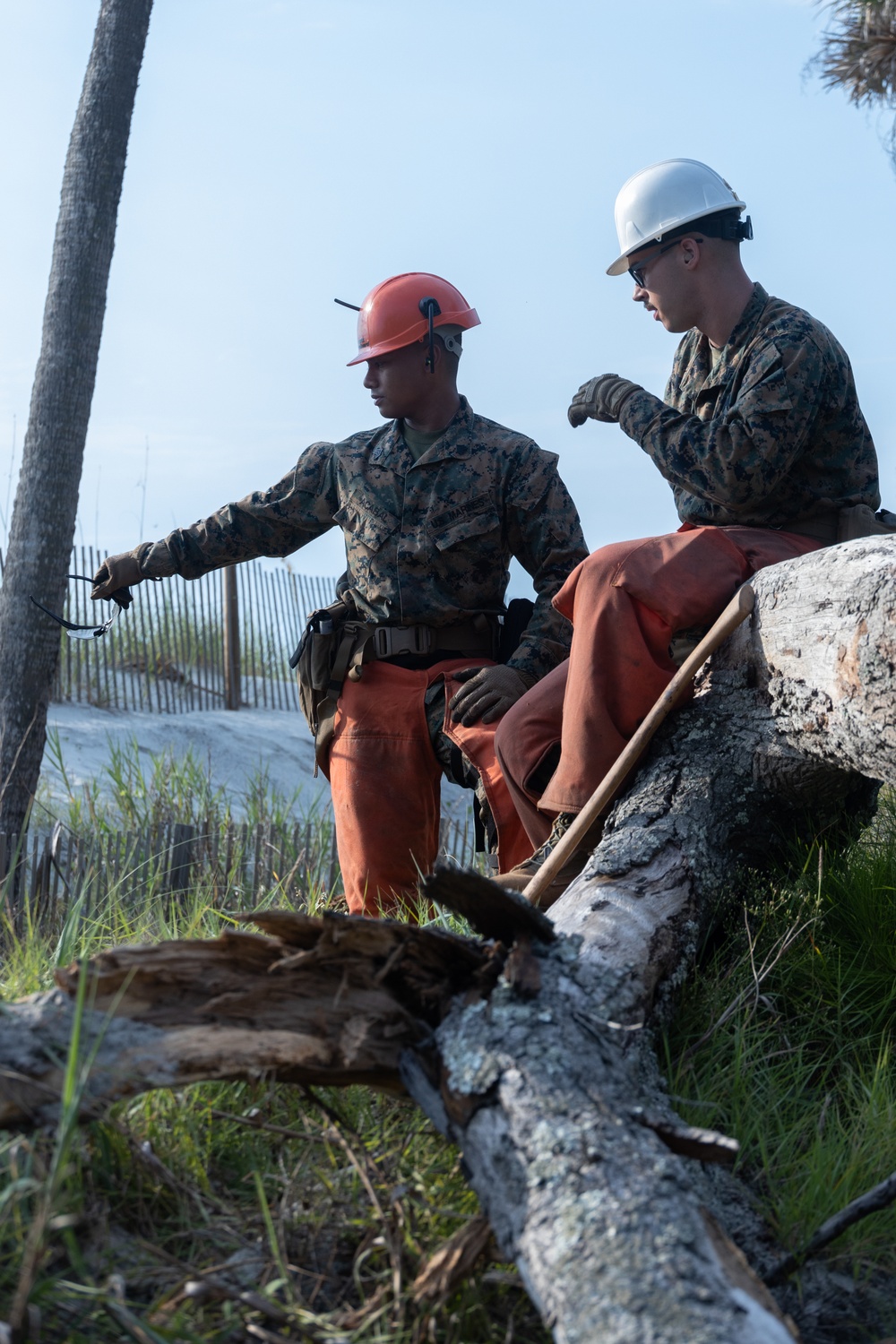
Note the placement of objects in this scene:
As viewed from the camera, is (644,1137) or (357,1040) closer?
(644,1137)

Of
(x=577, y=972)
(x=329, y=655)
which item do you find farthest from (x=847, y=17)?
(x=577, y=972)

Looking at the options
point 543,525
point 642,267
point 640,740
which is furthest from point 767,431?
point 543,525

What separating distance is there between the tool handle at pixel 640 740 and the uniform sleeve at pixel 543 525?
1126 mm

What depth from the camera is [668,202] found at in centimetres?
353

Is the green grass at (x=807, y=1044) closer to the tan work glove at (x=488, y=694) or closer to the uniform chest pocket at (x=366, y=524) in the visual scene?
the tan work glove at (x=488, y=694)

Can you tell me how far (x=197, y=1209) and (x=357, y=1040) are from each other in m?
0.39

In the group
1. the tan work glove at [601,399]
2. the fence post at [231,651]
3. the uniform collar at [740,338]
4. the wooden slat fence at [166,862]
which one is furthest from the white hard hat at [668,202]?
the fence post at [231,651]

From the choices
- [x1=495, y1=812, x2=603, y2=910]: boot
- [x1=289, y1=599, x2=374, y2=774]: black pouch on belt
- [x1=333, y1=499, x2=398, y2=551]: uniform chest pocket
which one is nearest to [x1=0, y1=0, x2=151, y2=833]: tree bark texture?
[x1=289, y1=599, x2=374, y2=774]: black pouch on belt

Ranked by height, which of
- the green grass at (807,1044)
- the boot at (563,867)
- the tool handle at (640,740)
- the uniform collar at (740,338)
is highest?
the uniform collar at (740,338)

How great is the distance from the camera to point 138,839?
663 centimetres

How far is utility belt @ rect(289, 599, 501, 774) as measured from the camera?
171 inches

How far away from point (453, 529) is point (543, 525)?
13.1 inches

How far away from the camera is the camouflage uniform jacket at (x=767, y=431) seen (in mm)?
3199

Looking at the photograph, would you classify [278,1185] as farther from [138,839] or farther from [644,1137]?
[138,839]
